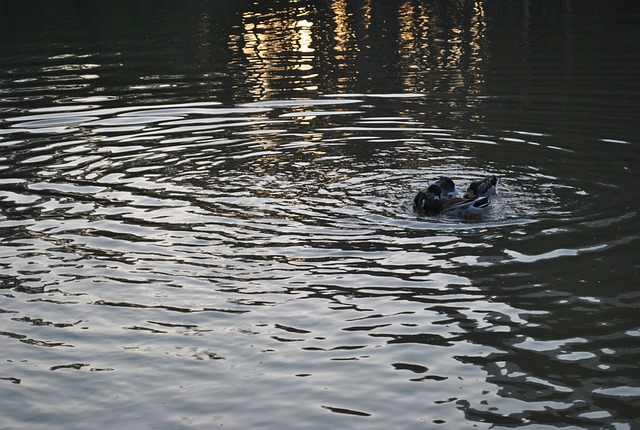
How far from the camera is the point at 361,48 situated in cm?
2914

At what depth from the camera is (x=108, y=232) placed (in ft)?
42.3

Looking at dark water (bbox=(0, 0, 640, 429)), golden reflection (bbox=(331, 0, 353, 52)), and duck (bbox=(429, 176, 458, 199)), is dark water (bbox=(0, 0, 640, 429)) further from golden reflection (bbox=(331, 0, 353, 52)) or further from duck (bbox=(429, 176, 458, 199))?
golden reflection (bbox=(331, 0, 353, 52))

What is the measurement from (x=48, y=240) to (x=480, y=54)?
54.2 feet

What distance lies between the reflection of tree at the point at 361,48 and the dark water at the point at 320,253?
309 mm

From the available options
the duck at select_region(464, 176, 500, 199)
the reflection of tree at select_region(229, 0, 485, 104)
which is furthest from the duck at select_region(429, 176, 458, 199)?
the reflection of tree at select_region(229, 0, 485, 104)

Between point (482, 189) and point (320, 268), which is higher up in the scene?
point (482, 189)

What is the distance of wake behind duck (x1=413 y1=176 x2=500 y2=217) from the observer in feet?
41.5

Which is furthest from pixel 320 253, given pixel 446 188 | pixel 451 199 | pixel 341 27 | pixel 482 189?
pixel 341 27

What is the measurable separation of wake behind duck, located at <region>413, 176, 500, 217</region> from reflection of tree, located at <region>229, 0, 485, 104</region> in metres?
8.38

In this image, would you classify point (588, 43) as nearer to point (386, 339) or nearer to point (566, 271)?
point (566, 271)

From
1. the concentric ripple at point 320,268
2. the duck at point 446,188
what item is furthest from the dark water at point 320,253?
the duck at point 446,188

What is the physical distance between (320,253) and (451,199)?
213cm

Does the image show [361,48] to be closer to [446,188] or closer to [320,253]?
[446,188]

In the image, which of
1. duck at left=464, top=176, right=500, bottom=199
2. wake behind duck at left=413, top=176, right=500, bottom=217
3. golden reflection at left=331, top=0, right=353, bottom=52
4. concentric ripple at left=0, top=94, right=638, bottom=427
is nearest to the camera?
concentric ripple at left=0, top=94, right=638, bottom=427
